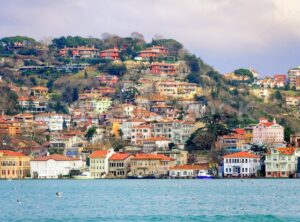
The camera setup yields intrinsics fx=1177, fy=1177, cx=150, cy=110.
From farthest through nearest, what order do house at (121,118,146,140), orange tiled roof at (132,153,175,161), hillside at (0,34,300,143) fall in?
hillside at (0,34,300,143)
house at (121,118,146,140)
orange tiled roof at (132,153,175,161)

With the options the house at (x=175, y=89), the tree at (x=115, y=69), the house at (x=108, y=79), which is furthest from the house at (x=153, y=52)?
the house at (x=175, y=89)

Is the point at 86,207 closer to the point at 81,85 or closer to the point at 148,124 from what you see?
the point at 148,124

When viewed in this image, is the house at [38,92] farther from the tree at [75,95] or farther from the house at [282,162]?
the house at [282,162]

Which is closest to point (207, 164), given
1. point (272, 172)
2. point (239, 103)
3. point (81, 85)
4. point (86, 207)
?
point (272, 172)

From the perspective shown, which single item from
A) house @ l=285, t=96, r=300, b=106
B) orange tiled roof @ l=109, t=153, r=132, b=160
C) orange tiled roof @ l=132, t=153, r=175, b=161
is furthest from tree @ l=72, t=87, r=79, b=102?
orange tiled roof @ l=132, t=153, r=175, b=161

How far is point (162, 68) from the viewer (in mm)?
186125

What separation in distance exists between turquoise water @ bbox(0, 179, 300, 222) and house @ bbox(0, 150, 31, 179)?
36725 mm

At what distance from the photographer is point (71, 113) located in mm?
170500

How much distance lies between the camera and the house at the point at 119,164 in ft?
435

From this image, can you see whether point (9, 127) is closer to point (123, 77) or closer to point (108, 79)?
point (108, 79)

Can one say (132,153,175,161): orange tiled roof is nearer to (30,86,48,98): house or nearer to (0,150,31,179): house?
(0,150,31,179): house

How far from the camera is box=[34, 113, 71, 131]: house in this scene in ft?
527

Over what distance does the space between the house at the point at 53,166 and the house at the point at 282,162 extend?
22.3 m

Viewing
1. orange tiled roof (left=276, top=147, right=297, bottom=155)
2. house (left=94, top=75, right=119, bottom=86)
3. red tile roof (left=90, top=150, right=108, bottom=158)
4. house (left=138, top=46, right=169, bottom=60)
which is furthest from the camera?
house (left=138, top=46, right=169, bottom=60)
